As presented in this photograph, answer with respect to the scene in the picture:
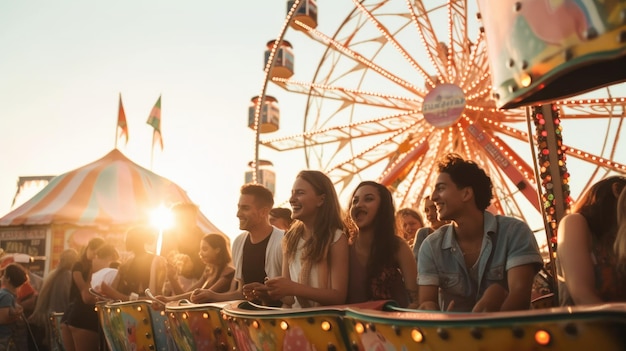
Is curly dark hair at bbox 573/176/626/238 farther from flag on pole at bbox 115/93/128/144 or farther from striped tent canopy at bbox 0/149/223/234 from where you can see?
flag on pole at bbox 115/93/128/144

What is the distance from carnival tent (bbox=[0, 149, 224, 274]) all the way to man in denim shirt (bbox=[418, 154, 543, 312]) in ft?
42.9

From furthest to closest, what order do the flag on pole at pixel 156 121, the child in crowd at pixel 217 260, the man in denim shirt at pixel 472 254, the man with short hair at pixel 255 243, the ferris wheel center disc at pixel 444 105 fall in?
the flag on pole at pixel 156 121
the ferris wheel center disc at pixel 444 105
the child in crowd at pixel 217 260
the man with short hair at pixel 255 243
the man in denim shirt at pixel 472 254

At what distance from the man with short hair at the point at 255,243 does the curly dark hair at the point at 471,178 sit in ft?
4.42

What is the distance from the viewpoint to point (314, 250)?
2729 millimetres

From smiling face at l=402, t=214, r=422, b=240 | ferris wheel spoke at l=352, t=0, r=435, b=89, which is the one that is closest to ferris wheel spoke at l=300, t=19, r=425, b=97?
ferris wheel spoke at l=352, t=0, r=435, b=89

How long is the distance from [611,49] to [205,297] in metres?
2.53

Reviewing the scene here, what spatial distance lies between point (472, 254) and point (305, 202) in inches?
35.8

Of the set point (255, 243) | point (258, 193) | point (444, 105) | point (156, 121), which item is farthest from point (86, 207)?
point (255, 243)

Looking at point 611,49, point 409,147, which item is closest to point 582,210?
point 611,49

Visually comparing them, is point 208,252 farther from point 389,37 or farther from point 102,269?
point 389,37

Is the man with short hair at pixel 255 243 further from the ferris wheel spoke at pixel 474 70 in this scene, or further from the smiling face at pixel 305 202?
the ferris wheel spoke at pixel 474 70

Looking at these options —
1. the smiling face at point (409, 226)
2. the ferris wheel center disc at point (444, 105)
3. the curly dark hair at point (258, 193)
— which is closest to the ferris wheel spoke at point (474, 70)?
the ferris wheel center disc at point (444, 105)

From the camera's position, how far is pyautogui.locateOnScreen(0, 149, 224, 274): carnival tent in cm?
1415

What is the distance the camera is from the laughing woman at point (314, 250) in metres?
2.45
